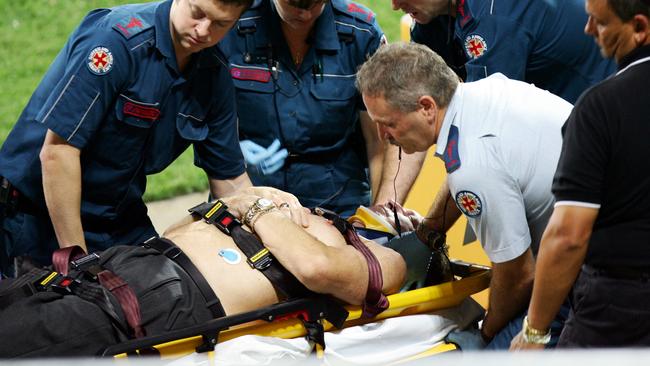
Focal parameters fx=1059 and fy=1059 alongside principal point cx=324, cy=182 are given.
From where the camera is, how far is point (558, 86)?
401 centimetres

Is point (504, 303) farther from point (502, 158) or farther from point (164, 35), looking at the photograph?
point (164, 35)

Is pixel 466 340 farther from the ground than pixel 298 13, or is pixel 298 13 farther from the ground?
pixel 298 13

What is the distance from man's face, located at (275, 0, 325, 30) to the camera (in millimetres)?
4109

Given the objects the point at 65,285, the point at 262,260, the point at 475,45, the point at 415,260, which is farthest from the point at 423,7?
the point at 65,285

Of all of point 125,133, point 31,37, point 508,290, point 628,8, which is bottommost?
point 31,37

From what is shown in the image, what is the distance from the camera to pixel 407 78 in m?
3.30

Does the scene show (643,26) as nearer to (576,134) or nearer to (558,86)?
(576,134)

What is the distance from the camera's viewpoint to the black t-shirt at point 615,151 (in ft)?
8.92

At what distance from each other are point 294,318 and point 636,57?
4.59 feet

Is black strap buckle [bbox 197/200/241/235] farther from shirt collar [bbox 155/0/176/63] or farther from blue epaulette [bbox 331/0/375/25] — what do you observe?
blue epaulette [bbox 331/0/375/25]

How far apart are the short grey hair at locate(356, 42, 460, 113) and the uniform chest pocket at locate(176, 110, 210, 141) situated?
861mm

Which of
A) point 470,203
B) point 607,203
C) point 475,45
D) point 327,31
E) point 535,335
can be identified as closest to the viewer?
point 607,203

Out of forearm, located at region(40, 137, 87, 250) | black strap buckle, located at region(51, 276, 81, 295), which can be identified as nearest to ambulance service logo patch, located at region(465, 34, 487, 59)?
forearm, located at region(40, 137, 87, 250)

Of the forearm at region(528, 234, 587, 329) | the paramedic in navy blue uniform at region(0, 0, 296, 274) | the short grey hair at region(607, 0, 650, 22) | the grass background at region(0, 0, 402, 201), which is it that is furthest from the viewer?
the grass background at region(0, 0, 402, 201)
